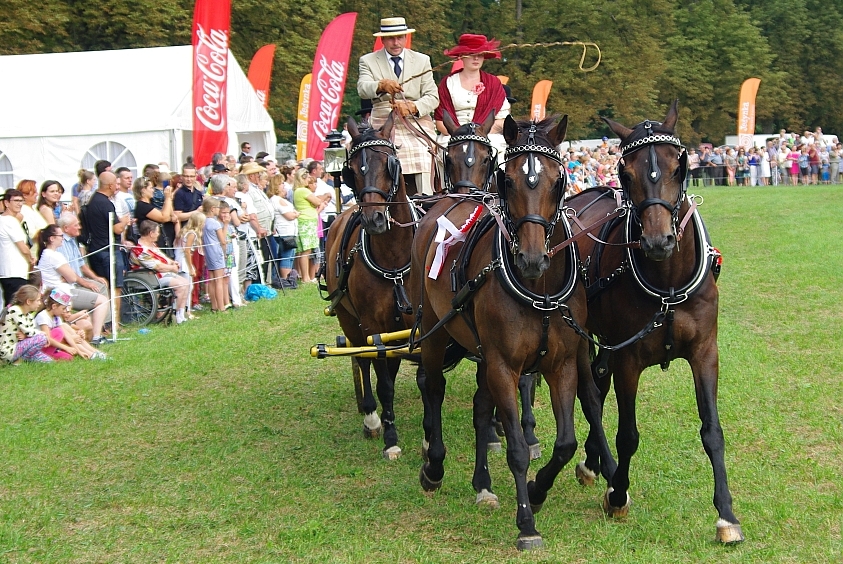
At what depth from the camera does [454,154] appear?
7.81m

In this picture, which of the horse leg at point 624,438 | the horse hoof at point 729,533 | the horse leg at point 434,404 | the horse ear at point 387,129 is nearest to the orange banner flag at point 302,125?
the horse ear at point 387,129

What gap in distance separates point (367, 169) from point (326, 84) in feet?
53.4

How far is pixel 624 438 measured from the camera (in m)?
6.08

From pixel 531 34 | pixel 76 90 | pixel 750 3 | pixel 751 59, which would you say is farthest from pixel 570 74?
pixel 76 90

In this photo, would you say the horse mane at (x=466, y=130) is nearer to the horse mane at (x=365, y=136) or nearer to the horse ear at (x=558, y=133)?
the horse mane at (x=365, y=136)

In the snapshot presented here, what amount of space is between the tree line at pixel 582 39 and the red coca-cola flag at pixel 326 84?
3.59 metres

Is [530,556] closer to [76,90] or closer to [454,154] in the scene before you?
[454,154]

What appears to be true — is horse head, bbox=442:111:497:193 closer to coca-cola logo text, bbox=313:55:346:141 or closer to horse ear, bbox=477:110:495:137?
horse ear, bbox=477:110:495:137

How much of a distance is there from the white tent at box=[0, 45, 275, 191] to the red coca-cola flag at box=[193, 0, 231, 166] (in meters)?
6.36

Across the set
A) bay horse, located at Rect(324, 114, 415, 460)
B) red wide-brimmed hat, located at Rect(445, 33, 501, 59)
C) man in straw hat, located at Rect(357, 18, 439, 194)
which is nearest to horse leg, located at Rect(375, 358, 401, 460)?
bay horse, located at Rect(324, 114, 415, 460)

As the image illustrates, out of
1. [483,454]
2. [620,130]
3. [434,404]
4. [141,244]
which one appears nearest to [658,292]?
[620,130]

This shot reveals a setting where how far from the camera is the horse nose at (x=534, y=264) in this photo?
5188 mm

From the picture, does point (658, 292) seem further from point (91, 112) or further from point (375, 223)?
point (91, 112)

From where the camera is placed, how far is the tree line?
34.6 metres
